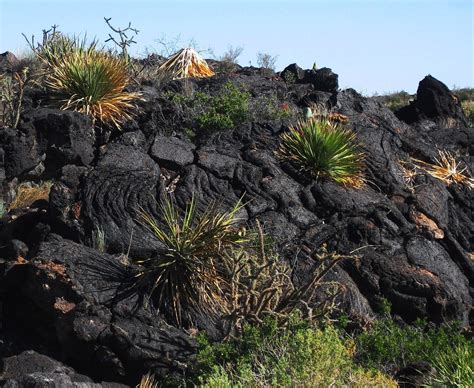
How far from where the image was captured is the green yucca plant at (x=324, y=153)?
583 inches

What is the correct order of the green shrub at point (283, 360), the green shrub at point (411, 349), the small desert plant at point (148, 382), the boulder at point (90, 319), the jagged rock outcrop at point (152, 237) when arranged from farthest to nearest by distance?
1. the jagged rock outcrop at point (152, 237)
2. the boulder at point (90, 319)
3. the small desert plant at point (148, 382)
4. the green shrub at point (411, 349)
5. the green shrub at point (283, 360)

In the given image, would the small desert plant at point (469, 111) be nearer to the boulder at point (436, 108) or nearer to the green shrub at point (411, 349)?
the boulder at point (436, 108)

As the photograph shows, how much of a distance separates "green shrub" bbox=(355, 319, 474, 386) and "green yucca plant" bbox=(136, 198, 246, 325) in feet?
6.20

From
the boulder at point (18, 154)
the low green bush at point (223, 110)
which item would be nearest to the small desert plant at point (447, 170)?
the low green bush at point (223, 110)

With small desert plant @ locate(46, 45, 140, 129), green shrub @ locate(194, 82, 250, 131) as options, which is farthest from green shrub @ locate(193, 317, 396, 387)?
small desert plant @ locate(46, 45, 140, 129)

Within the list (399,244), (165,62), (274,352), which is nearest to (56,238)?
(274,352)

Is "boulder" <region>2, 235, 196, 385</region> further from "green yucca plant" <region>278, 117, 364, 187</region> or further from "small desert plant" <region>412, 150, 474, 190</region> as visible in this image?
"small desert plant" <region>412, 150, 474, 190</region>

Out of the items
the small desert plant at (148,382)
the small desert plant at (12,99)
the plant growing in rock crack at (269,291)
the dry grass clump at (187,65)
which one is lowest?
the small desert plant at (148,382)

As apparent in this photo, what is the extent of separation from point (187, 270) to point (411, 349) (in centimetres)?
285

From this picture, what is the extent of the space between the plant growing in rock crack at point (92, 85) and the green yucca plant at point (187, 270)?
375cm

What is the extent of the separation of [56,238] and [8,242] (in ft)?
3.56

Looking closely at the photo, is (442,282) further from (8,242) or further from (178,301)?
(8,242)

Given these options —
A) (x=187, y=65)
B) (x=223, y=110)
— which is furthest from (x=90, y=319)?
(x=187, y=65)

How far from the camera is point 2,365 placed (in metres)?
10.6
